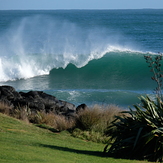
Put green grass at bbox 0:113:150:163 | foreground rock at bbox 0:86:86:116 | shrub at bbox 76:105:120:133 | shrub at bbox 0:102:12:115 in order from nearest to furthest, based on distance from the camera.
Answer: green grass at bbox 0:113:150:163 → shrub at bbox 76:105:120:133 → shrub at bbox 0:102:12:115 → foreground rock at bbox 0:86:86:116

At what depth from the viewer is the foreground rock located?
1594 centimetres

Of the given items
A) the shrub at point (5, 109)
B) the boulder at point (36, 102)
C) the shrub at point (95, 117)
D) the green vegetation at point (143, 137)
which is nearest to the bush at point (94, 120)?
the shrub at point (95, 117)

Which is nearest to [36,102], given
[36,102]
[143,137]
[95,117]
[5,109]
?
[36,102]

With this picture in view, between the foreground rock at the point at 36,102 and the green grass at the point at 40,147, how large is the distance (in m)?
3.31

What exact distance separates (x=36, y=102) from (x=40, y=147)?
7.66 m

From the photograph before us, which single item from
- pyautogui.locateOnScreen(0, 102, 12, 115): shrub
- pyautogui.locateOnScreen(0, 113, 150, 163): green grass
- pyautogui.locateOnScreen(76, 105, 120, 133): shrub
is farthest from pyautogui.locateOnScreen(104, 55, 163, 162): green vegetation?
pyautogui.locateOnScreen(0, 102, 12, 115): shrub

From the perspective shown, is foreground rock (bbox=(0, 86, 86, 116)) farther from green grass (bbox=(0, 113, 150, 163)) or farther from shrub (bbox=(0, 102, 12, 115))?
green grass (bbox=(0, 113, 150, 163))

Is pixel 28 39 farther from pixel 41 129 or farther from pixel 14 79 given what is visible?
pixel 41 129

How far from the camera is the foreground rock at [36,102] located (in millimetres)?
15938

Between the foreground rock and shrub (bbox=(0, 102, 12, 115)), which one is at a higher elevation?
the foreground rock

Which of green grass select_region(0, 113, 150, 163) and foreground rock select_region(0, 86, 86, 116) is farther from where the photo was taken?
foreground rock select_region(0, 86, 86, 116)

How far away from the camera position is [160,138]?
28.9 ft

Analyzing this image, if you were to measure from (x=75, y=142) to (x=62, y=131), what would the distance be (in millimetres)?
1471

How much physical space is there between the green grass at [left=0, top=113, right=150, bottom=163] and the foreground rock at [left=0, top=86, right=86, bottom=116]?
10.9 ft
